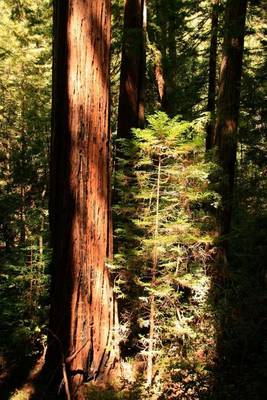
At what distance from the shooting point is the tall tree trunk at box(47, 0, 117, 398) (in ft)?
13.9

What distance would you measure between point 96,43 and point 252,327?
4252 mm

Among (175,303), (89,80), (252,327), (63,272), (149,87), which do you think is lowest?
(252,327)

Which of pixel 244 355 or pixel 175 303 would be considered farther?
pixel 244 355

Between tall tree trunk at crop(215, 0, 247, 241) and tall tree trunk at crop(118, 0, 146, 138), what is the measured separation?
6.24ft

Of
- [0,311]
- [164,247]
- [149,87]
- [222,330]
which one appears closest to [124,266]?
[164,247]

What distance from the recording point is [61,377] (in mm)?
4398

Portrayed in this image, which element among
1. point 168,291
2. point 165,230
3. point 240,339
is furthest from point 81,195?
point 240,339

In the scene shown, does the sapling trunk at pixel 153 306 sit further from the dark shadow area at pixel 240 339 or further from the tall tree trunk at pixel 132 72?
the tall tree trunk at pixel 132 72

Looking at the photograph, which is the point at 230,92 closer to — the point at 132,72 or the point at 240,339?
the point at 132,72

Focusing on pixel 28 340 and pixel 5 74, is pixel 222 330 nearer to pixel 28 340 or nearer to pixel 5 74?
pixel 28 340

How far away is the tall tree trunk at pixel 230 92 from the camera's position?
695cm

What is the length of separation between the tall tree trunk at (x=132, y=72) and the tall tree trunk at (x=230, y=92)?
190cm

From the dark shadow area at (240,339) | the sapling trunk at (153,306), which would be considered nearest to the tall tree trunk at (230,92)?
the dark shadow area at (240,339)

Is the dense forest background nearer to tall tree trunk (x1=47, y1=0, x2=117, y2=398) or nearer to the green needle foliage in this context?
the green needle foliage
